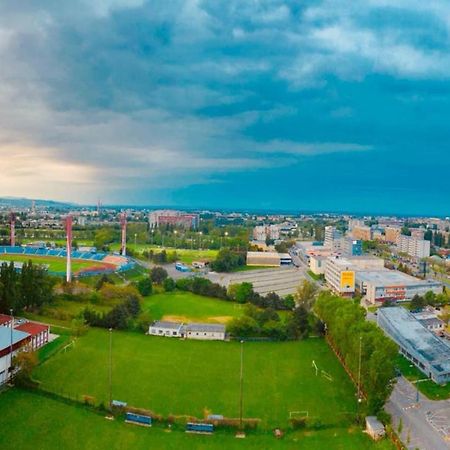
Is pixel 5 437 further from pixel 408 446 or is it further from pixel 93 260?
pixel 93 260

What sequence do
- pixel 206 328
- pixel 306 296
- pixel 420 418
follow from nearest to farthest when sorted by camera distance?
pixel 420 418
pixel 206 328
pixel 306 296

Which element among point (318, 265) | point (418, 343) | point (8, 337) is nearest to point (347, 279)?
point (318, 265)

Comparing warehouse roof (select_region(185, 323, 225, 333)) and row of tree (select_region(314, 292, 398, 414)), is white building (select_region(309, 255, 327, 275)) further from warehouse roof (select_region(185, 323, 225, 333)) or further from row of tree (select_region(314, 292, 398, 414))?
row of tree (select_region(314, 292, 398, 414))

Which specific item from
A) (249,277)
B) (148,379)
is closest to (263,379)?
(148,379)

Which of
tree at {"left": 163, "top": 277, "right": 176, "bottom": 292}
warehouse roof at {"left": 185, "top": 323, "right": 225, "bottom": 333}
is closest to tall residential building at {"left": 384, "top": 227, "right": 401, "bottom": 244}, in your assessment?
tree at {"left": 163, "top": 277, "right": 176, "bottom": 292}

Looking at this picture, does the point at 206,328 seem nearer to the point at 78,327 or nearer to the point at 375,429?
the point at 78,327

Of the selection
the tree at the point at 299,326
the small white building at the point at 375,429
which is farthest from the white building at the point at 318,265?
the small white building at the point at 375,429
